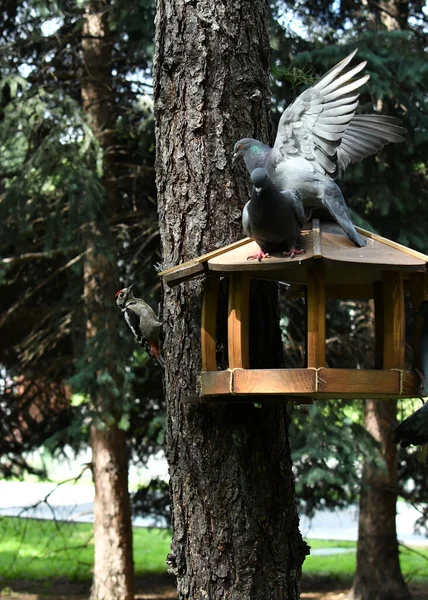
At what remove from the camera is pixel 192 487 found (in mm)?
2826

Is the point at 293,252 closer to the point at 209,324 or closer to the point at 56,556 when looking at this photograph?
the point at 209,324

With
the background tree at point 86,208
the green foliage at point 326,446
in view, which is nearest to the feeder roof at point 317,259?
the green foliage at point 326,446

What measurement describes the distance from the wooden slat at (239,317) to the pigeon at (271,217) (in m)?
0.15

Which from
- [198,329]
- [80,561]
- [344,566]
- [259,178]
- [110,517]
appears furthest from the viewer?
[344,566]

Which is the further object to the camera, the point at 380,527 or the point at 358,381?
the point at 380,527

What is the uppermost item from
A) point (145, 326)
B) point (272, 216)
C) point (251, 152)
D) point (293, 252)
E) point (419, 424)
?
point (251, 152)

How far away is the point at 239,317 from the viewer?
270 cm

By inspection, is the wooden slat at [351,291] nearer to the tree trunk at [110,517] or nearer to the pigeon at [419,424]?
the pigeon at [419,424]

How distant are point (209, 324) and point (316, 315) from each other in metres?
0.38

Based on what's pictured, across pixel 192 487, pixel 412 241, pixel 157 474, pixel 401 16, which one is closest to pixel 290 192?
pixel 192 487

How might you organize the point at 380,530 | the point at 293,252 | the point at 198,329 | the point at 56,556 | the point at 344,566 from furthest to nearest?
the point at 344,566 → the point at 56,556 → the point at 380,530 → the point at 198,329 → the point at 293,252

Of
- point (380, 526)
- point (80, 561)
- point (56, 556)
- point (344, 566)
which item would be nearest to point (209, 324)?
point (380, 526)

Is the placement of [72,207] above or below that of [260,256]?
above

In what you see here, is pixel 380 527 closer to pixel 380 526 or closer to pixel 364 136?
pixel 380 526
